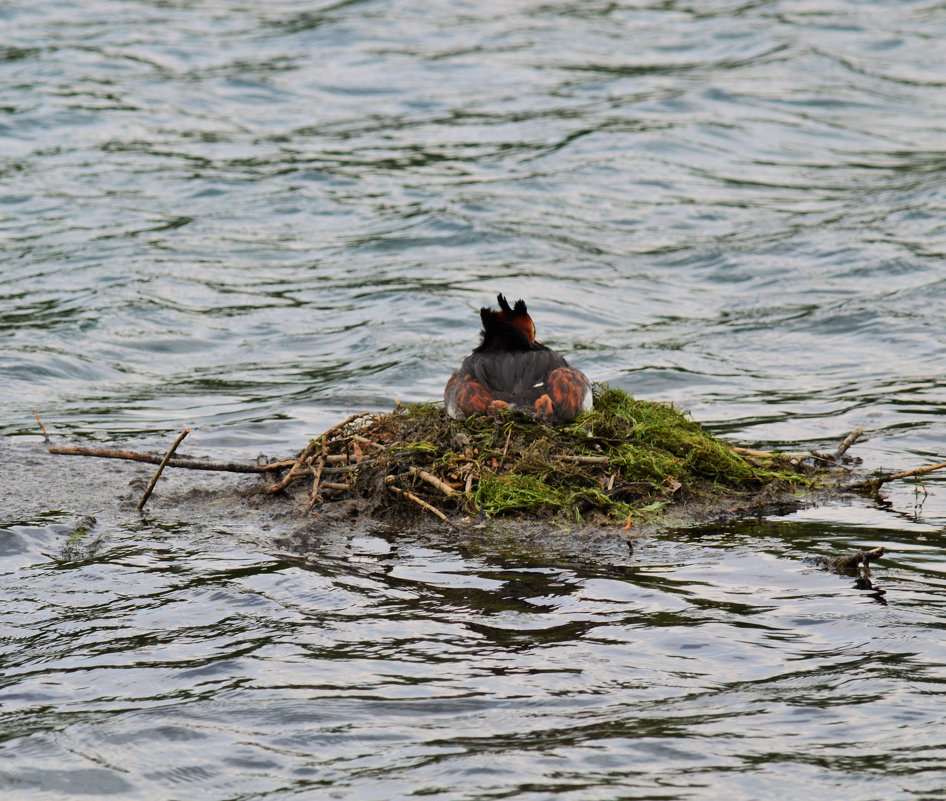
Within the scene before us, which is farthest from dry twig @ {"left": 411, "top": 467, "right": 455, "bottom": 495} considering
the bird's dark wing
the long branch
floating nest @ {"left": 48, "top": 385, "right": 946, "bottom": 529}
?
the long branch

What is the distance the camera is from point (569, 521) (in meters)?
8.34

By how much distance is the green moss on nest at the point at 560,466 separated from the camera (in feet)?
27.7

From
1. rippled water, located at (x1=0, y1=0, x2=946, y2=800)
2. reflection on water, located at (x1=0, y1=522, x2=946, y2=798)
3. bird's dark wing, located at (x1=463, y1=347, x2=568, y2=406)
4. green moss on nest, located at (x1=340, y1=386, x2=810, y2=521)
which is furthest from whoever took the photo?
bird's dark wing, located at (x1=463, y1=347, x2=568, y2=406)

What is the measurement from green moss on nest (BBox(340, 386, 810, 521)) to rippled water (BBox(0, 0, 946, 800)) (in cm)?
43

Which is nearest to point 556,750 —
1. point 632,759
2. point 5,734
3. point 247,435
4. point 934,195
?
point 632,759

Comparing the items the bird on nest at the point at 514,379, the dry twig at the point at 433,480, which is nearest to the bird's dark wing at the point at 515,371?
the bird on nest at the point at 514,379

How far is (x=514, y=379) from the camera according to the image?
920 centimetres

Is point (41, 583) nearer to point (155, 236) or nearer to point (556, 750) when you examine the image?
point (556, 750)

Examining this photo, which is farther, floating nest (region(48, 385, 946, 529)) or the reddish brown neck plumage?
the reddish brown neck plumage

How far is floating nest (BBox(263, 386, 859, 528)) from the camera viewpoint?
27.7ft

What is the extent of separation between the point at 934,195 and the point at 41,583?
15258mm

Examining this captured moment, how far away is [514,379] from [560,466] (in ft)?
2.87

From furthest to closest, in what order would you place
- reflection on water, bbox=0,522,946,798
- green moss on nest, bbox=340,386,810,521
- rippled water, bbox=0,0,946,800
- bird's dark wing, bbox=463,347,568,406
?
bird's dark wing, bbox=463,347,568,406
green moss on nest, bbox=340,386,810,521
rippled water, bbox=0,0,946,800
reflection on water, bbox=0,522,946,798

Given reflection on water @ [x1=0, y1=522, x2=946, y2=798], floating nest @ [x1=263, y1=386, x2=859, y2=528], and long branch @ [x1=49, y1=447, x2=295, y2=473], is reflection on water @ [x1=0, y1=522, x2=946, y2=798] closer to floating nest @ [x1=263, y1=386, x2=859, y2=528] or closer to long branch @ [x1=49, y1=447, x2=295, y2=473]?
floating nest @ [x1=263, y1=386, x2=859, y2=528]
